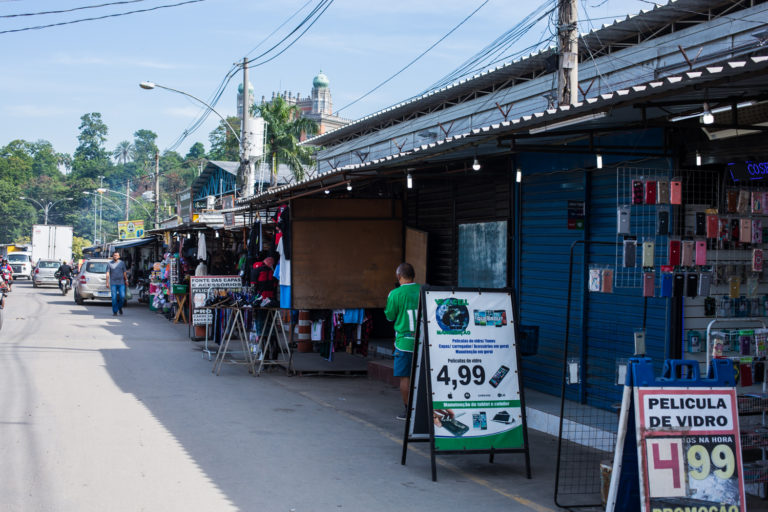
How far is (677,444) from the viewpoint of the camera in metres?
5.13

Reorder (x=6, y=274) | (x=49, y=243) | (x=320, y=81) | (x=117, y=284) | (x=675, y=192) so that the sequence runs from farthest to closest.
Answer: (x=320, y=81) < (x=49, y=243) < (x=6, y=274) < (x=117, y=284) < (x=675, y=192)

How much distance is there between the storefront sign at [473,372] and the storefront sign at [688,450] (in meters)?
1.97

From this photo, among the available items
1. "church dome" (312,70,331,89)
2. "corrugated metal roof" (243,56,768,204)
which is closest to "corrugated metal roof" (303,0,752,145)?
"corrugated metal roof" (243,56,768,204)

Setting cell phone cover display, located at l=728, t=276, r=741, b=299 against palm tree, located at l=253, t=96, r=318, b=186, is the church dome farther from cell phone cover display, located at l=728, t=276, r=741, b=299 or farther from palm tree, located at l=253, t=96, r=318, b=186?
cell phone cover display, located at l=728, t=276, r=741, b=299

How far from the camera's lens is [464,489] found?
6.50 m

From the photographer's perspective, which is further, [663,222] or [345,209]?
[345,209]

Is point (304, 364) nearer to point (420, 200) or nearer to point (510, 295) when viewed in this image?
point (420, 200)

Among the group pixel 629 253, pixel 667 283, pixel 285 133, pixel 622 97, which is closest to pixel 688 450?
pixel 667 283

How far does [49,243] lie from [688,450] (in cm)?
5341

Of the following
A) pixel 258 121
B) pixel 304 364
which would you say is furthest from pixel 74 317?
pixel 304 364

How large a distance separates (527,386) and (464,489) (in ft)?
12.9

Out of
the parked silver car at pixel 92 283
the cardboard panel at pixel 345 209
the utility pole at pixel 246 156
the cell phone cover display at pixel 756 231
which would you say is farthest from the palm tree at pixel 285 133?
the cell phone cover display at pixel 756 231

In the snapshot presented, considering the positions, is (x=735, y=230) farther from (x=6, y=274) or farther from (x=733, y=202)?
(x=6, y=274)

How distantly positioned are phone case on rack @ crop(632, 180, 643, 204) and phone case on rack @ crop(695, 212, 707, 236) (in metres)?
0.51
